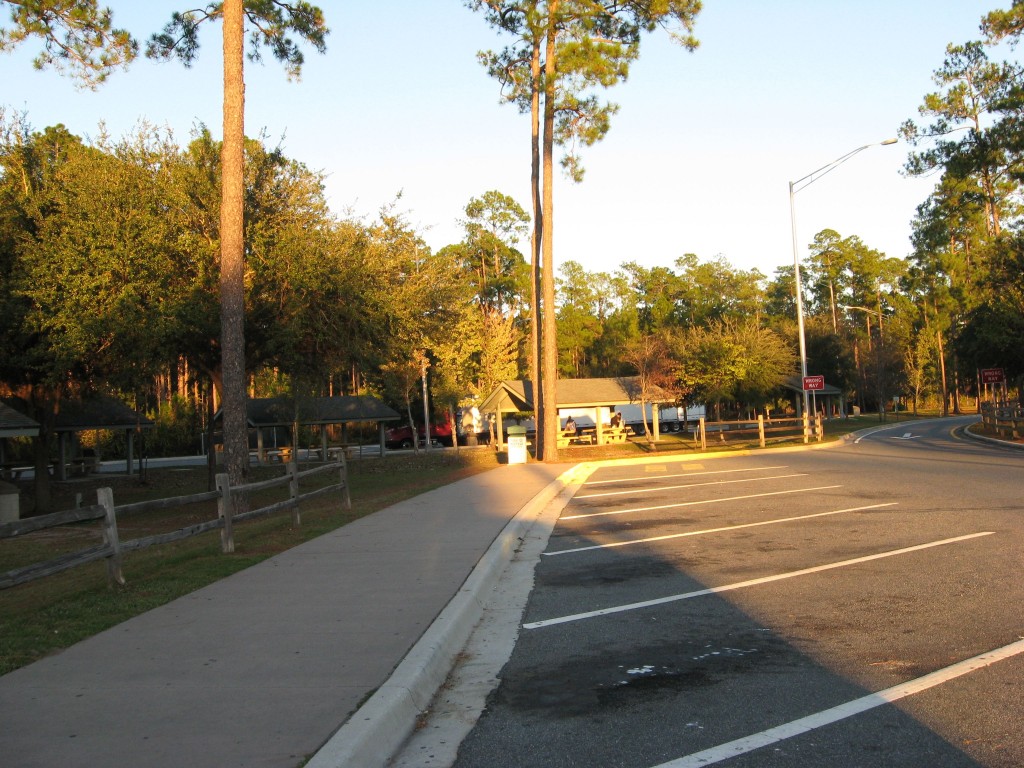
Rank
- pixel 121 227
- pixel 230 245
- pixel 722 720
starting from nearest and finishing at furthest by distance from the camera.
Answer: pixel 722 720, pixel 230 245, pixel 121 227

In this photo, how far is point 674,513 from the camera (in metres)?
14.8

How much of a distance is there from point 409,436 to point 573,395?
481 inches

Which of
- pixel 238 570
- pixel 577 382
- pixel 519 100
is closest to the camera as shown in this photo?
pixel 238 570

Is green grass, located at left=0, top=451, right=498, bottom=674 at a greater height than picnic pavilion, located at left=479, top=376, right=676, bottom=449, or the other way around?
picnic pavilion, located at left=479, top=376, right=676, bottom=449

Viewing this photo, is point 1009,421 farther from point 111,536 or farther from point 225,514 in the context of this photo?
point 111,536

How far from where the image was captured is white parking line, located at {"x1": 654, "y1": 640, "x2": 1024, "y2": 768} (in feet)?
14.7

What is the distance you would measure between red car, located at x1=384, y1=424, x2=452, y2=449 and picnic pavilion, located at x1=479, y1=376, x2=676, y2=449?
23.1 ft

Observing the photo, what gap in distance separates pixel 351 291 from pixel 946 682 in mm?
18323

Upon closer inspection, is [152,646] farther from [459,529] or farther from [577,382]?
[577,382]

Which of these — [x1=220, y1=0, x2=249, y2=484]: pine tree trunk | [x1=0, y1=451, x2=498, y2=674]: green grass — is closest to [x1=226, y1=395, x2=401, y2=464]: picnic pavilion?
[x1=0, y1=451, x2=498, y2=674]: green grass

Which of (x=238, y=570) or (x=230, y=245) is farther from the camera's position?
(x=230, y=245)

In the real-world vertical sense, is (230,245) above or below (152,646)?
above

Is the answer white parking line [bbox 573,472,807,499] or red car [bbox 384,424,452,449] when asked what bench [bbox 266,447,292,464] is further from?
white parking line [bbox 573,472,807,499]

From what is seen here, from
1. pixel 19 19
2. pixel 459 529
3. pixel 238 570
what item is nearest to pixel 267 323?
pixel 19 19
